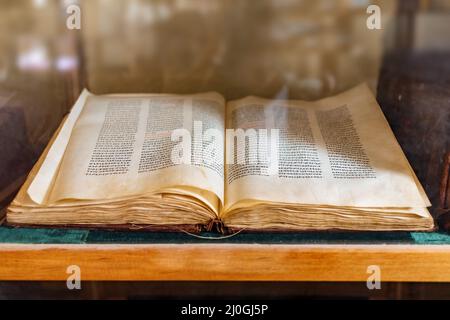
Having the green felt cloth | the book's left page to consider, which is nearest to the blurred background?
the book's left page

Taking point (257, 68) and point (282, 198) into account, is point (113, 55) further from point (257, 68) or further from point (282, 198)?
point (282, 198)

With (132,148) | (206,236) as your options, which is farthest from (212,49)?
(206,236)

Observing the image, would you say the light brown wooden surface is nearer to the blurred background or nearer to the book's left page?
the book's left page

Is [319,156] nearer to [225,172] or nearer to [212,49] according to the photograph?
[225,172]

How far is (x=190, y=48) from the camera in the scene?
84 centimetres

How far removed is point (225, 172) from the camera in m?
0.63

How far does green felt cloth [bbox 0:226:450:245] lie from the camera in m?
0.58

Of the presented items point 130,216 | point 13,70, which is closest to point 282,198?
point 130,216

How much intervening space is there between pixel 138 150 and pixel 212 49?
25 centimetres

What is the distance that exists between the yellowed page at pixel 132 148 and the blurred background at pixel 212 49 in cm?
5

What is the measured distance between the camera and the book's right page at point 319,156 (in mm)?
589

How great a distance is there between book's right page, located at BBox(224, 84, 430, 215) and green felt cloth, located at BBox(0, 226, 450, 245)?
31 mm

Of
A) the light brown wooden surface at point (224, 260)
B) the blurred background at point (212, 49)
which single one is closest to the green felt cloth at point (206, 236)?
the light brown wooden surface at point (224, 260)
